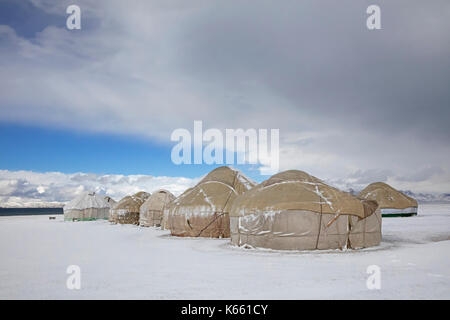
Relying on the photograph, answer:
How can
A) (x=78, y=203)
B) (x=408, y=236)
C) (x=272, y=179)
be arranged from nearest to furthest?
1. (x=272, y=179)
2. (x=408, y=236)
3. (x=78, y=203)

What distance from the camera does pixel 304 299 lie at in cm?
515

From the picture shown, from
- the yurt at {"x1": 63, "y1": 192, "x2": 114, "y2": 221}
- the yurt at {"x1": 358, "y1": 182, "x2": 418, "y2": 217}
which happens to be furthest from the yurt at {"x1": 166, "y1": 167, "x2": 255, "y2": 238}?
the yurt at {"x1": 63, "y1": 192, "x2": 114, "y2": 221}

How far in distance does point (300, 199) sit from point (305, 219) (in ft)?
2.05

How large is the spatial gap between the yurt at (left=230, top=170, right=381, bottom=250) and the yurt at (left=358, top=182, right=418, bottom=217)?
21931mm

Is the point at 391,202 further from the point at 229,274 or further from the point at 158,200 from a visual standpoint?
the point at 229,274

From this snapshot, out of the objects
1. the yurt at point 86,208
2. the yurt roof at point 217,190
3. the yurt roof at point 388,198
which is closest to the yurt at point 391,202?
the yurt roof at point 388,198

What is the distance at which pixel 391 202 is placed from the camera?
3195cm

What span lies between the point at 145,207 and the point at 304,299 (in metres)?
24.0

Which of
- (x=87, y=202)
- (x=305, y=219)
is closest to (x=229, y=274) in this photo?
(x=305, y=219)

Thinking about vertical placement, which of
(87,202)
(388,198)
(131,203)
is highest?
(388,198)

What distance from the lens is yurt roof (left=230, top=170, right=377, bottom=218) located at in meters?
10.7

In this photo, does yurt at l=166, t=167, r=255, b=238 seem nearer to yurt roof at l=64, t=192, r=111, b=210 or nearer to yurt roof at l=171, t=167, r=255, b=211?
yurt roof at l=171, t=167, r=255, b=211
